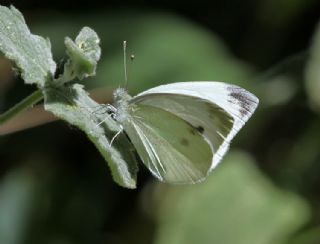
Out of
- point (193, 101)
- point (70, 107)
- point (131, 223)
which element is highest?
point (70, 107)

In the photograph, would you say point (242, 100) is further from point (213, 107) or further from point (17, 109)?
point (17, 109)

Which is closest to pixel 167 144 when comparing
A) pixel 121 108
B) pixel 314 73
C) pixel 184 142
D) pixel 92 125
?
pixel 184 142

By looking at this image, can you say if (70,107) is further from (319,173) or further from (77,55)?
(319,173)

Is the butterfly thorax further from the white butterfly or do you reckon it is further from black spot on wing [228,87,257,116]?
black spot on wing [228,87,257,116]

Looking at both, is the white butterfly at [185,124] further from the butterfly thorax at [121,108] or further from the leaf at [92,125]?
the leaf at [92,125]

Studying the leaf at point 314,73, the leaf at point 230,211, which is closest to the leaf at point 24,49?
the leaf at point 230,211

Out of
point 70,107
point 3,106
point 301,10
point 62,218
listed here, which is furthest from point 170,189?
point 70,107
